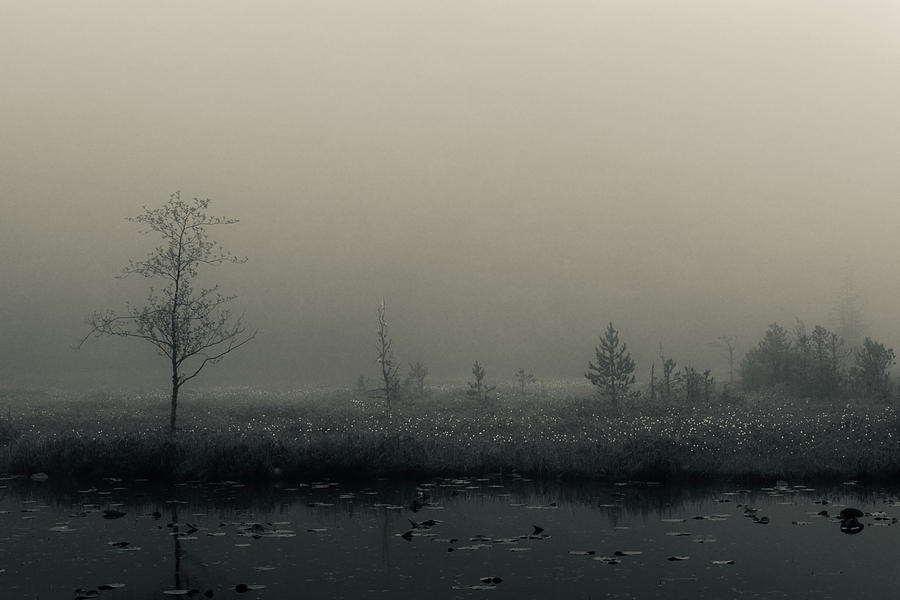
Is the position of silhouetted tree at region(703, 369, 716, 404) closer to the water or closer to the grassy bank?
the grassy bank

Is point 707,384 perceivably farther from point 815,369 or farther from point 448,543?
point 448,543

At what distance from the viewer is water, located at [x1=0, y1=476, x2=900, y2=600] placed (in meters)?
10.7

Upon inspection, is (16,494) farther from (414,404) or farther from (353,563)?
(414,404)

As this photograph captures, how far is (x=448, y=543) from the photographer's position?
43.9ft

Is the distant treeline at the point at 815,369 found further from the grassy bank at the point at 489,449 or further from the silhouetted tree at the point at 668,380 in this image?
the grassy bank at the point at 489,449

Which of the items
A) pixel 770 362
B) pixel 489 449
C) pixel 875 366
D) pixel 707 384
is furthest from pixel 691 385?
pixel 489 449

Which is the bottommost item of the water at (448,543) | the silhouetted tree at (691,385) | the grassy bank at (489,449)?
the water at (448,543)

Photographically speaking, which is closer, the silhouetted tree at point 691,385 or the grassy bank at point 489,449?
the grassy bank at point 489,449

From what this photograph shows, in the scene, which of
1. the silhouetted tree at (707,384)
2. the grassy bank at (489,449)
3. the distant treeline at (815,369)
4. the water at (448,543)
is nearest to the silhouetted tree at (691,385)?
the silhouetted tree at (707,384)

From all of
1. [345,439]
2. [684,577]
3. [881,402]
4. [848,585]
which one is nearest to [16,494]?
[345,439]

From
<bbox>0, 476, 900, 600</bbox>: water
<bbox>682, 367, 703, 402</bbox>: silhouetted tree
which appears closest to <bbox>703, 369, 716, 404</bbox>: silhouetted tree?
<bbox>682, 367, 703, 402</bbox>: silhouetted tree

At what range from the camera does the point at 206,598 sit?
1010 cm

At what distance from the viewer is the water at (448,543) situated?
35.1 ft

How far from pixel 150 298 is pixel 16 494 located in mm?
11230
